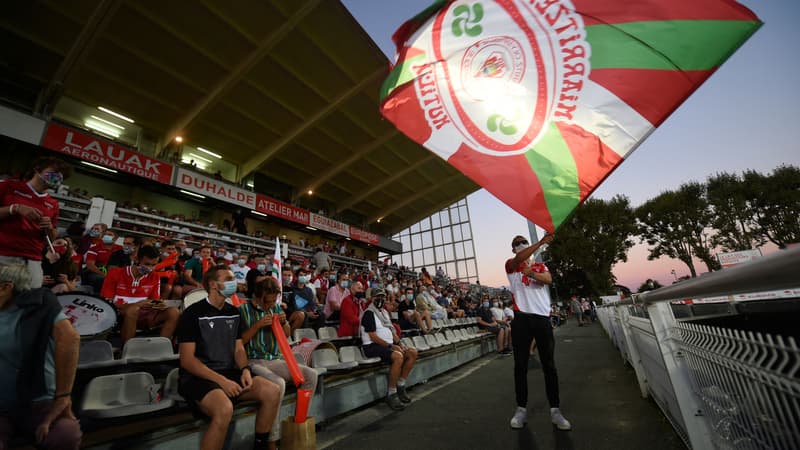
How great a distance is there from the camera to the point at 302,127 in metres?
15.1

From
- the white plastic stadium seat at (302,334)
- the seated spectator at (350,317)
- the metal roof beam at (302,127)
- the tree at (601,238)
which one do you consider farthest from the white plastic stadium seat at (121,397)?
the tree at (601,238)

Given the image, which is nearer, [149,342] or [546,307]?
[149,342]

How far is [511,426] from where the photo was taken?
112 inches

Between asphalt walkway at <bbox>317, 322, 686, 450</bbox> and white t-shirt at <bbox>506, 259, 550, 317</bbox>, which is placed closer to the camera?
asphalt walkway at <bbox>317, 322, 686, 450</bbox>

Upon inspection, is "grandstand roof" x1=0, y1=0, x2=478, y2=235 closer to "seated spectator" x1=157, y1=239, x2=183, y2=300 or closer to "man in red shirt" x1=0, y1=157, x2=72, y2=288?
"seated spectator" x1=157, y1=239, x2=183, y2=300

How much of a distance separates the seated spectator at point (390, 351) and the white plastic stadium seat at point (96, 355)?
2.56 metres

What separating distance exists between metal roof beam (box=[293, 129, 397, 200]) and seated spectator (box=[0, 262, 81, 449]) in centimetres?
1686

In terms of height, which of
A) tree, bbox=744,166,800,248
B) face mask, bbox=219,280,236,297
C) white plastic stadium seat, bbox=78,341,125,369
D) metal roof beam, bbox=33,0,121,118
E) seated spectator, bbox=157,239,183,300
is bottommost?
white plastic stadium seat, bbox=78,341,125,369

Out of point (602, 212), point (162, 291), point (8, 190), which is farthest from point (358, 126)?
point (602, 212)

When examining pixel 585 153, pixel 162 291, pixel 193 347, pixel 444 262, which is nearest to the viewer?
pixel 585 153

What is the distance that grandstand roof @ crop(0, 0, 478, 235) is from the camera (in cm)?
967

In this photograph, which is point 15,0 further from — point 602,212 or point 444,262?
point 602,212

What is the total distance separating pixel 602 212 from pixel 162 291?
1014 inches

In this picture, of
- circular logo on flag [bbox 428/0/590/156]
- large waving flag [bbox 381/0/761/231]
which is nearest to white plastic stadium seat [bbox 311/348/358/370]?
large waving flag [bbox 381/0/761/231]
